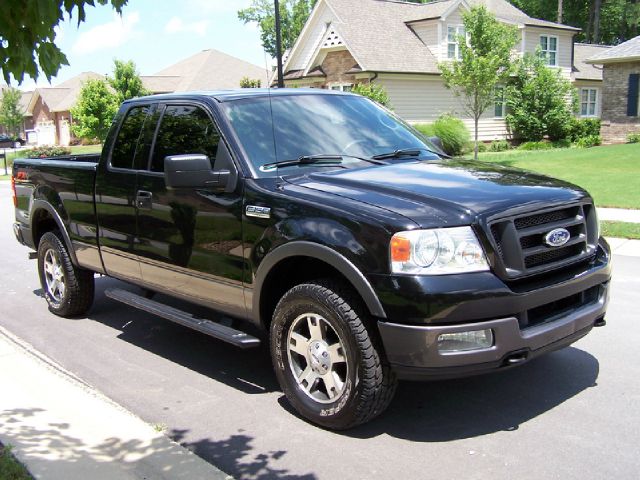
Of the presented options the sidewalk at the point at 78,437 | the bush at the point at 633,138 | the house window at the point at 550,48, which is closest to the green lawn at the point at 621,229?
the sidewalk at the point at 78,437

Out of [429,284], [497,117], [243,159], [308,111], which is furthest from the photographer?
[497,117]

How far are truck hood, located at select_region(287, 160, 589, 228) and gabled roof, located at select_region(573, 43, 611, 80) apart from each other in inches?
1508

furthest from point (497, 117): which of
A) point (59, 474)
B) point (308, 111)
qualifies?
point (59, 474)

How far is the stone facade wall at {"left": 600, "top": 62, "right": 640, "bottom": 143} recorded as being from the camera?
1199 inches

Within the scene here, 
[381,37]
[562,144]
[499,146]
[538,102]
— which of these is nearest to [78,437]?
[381,37]

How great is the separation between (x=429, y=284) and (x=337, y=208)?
0.72m

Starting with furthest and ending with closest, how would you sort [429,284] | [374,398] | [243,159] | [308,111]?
[308,111] → [243,159] → [374,398] → [429,284]

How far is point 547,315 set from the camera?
12.7 ft

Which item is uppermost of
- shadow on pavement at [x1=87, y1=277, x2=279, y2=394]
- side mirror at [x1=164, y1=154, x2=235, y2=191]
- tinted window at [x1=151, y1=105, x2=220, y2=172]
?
tinted window at [x1=151, y1=105, x2=220, y2=172]

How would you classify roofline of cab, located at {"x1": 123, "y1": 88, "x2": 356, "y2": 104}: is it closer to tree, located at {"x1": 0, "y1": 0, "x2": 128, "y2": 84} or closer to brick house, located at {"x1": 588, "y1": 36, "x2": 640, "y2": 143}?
tree, located at {"x1": 0, "y1": 0, "x2": 128, "y2": 84}

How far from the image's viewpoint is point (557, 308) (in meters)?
3.98

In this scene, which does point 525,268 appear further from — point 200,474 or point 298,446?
point 200,474

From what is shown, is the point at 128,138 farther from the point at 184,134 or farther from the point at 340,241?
the point at 340,241

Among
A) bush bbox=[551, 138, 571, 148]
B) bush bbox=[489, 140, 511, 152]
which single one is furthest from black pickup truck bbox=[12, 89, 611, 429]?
bush bbox=[551, 138, 571, 148]
